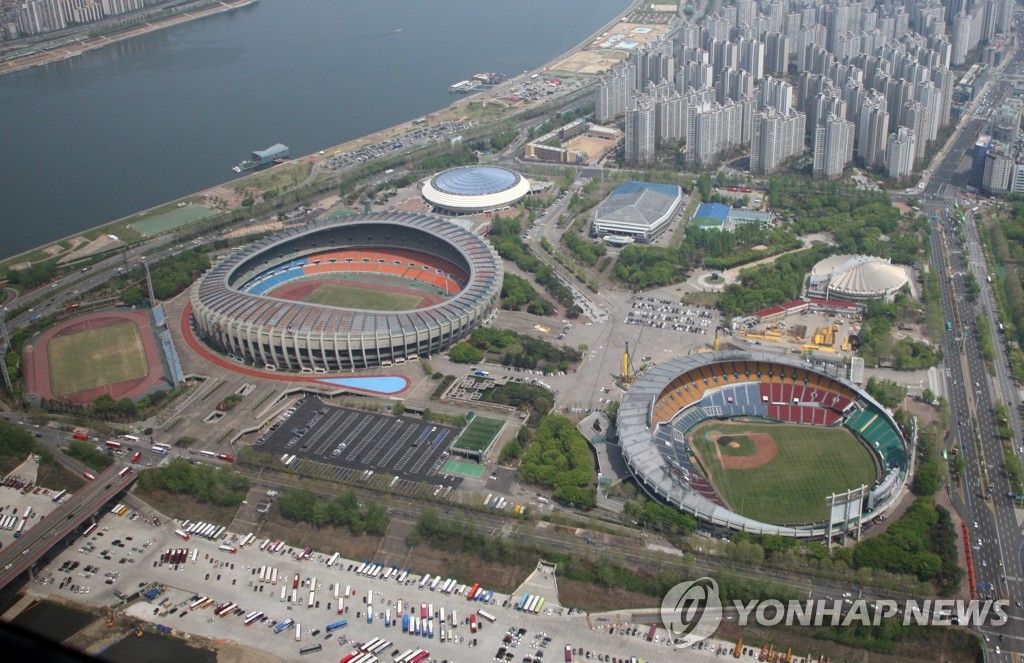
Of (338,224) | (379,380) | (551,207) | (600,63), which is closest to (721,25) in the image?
(600,63)

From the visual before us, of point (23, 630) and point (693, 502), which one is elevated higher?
point (23, 630)

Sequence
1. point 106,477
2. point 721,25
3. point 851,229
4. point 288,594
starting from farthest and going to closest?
point 721,25, point 851,229, point 106,477, point 288,594

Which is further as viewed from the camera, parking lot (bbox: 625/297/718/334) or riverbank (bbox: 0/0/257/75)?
riverbank (bbox: 0/0/257/75)

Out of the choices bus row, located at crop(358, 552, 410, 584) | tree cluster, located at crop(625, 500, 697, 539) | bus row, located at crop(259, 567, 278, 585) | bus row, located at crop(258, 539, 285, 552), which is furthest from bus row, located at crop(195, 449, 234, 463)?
tree cluster, located at crop(625, 500, 697, 539)

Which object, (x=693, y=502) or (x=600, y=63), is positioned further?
(x=600, y=63)

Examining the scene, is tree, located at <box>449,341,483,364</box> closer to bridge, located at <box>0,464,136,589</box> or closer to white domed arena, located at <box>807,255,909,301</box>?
bridge, located at <box>0,464,136,589</box>

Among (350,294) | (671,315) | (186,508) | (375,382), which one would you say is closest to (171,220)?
(350,294)

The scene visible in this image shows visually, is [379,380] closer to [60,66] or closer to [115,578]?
[115,578]
